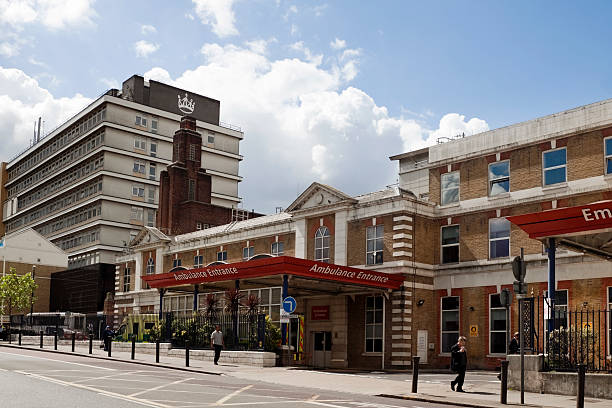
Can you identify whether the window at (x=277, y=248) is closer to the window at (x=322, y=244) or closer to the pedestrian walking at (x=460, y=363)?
the window at (x=322, y=244)

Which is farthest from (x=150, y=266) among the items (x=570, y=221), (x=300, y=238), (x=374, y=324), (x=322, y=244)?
(x=570, y=221)

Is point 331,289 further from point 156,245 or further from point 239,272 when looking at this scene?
point 156,245

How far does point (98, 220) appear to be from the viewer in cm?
8512

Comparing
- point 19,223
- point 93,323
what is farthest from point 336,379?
point 19,223

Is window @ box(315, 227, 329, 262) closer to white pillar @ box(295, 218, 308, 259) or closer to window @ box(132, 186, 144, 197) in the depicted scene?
white pillar @ box(295, 218, 308, 259)

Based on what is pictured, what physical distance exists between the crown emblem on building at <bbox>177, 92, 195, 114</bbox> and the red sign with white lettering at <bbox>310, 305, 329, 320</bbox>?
58326 mm

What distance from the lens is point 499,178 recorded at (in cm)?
3572

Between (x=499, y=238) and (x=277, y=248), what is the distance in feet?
48.5

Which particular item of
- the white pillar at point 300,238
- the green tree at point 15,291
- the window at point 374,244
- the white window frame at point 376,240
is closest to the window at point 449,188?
the white window frame at point 376,240

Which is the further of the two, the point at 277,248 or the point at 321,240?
the point at 277,248

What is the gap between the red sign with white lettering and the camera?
39656 millimetres

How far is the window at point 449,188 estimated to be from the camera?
37656mm

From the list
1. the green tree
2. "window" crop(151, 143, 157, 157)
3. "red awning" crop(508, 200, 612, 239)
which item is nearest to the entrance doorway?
"red awning" crop(508, 200, 612, 239)

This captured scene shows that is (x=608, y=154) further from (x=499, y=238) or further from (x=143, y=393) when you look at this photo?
(x=143, y=393)
